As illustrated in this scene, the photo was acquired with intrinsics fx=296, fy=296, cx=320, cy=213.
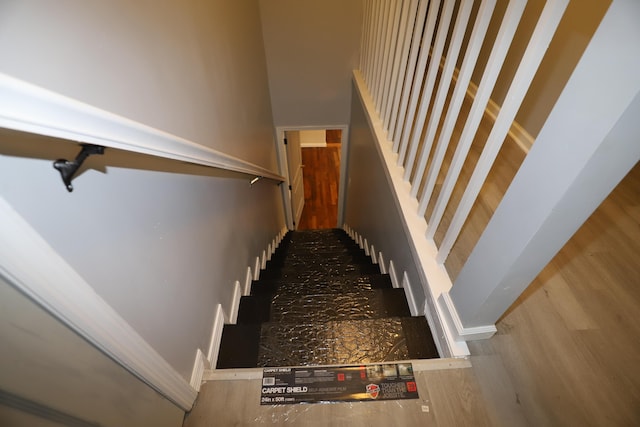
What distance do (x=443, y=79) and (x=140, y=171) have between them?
1.11 metres

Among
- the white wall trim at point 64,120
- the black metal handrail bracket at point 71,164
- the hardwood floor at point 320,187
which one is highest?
the white wall trim at point 64,120

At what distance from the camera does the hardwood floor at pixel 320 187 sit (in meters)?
5.45

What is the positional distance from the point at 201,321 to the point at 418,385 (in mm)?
897

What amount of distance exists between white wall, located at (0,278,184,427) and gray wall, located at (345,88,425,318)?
3.87 feet

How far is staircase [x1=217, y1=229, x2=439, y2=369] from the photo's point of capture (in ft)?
4.34

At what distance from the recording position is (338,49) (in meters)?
3.20

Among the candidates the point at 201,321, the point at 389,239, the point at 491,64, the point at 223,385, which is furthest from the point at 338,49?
the point at 223,385

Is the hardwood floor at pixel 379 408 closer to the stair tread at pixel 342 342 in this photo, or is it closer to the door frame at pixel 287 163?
the stair tread at pixel 342 342

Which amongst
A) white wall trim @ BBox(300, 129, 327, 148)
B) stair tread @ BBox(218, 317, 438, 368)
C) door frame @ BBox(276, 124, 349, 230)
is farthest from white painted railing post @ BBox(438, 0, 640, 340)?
white wall trim @ BBox(300, 129, 327, 148)

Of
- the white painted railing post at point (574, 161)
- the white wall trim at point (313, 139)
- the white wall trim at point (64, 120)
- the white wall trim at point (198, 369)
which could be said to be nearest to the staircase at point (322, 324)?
the white wall trim at point (198, 369)

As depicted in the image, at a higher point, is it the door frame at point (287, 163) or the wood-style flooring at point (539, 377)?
the wood-style flooring at point (539, 377)

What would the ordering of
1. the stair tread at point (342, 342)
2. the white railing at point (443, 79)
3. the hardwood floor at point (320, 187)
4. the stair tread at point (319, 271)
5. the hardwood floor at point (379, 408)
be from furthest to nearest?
the hardwood floor at point (320, 187), the stair tread at point (319, 271), the stair tread at point (342, 342), the hardwood floor at point (379, 408), the white railing at point (443, 79)

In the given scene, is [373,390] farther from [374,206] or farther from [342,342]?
[374,206]

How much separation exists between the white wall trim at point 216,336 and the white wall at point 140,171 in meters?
0.05
